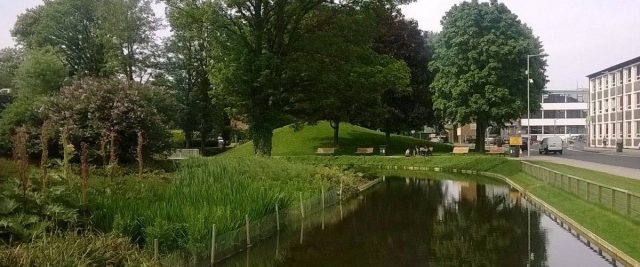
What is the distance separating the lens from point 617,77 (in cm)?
7962

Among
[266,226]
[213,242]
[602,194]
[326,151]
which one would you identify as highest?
[326,151]

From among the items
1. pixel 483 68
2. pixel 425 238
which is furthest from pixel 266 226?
pixel 483 68

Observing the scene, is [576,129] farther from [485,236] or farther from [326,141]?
[485,236]

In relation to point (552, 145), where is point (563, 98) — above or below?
above

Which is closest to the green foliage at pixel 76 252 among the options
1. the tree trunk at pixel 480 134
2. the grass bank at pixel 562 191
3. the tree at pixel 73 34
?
the grass bank at pixel 562 191

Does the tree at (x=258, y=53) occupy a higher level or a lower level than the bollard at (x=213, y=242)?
higher

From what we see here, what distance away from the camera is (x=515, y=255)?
1611 centimetres

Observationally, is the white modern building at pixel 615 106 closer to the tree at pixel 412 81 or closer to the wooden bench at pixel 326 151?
the tree at pixel 412 81

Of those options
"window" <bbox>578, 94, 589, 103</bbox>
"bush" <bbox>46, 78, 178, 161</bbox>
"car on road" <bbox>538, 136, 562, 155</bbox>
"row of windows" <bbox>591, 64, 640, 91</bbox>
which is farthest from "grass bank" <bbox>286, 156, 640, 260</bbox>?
"window" <bbox>578, 94, 589, 103</bbox>

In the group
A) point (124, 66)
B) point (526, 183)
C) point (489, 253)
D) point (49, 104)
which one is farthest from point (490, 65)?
point (489, 253)

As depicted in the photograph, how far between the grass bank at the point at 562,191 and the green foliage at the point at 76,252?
1221 centimetres

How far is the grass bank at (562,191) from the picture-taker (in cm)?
1742

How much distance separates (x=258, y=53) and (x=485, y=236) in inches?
962

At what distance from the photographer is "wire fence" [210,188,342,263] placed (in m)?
15.6
